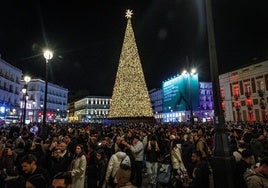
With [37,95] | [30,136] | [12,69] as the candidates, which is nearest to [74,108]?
[37,95]

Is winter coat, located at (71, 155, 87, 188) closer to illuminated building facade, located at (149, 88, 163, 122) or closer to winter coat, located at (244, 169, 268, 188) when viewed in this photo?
winter coat, located at (244, 169, 268, 188)

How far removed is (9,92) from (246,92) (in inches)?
2185

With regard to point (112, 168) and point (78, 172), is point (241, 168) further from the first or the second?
point (78, 172)

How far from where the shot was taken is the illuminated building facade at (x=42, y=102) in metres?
81.0

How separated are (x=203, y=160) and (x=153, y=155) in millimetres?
2712

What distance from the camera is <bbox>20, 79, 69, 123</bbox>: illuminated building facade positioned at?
266 feet

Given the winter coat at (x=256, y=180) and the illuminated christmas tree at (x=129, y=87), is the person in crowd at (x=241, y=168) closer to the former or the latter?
the winter coat at (x=256, y=180)

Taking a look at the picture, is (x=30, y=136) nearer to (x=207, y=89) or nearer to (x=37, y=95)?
(x=37, y=95)

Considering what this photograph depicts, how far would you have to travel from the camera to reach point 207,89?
89625 mm

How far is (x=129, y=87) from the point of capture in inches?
1171

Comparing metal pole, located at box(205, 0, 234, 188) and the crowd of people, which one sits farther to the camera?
metal pole, located at box(205, 0, 234, 188)

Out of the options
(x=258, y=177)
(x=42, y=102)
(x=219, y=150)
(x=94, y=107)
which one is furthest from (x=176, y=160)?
(x=94, y=107)

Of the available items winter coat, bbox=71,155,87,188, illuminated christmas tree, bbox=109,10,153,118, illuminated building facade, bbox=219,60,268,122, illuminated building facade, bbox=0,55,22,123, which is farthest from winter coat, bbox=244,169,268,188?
illuminated building facade, bbox=0,55,22,123

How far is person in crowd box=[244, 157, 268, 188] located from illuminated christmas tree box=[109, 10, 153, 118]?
25522mm
